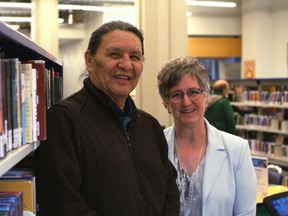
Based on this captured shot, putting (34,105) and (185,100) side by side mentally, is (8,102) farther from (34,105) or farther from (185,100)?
(185,100)

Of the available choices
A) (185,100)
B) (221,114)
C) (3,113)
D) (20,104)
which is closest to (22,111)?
(20,104)

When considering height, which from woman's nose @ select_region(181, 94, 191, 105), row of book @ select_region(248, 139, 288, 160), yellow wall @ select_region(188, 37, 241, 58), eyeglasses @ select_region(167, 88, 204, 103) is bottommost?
row of book @ select_region(248, 139, 288, 160)

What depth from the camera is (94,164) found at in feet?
4.98

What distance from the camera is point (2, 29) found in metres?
1.07

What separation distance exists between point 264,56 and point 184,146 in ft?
32.4

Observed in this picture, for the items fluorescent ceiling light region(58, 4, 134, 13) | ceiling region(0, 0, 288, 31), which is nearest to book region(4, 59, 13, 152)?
ceiling region(0, 0, 288, 31)

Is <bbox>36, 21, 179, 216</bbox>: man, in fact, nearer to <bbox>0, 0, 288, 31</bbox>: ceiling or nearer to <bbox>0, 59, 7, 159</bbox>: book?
<bbox>0, 59, 7, 159</bbox>: book

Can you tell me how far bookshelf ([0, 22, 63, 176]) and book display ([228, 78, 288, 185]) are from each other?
235 inches

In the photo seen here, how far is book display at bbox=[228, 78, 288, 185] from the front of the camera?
724 cm

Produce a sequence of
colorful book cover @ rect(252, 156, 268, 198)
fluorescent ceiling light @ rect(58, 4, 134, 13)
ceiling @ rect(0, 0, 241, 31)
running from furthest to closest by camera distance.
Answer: fluorescent ceiling light @ rect(58, 4, 134, 13) < ceiling @ rect(0, 0, 241, 31) < colorful book cover @ rect(252, 156, 268, 198)

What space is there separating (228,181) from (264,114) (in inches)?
238

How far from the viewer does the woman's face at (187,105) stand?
207 cm

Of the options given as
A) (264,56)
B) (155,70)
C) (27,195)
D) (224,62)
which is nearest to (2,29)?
(27,195)

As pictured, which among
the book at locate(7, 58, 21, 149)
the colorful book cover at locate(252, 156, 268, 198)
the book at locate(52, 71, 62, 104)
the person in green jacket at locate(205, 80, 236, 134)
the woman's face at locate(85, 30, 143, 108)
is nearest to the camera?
the book at locate(7, 58, 21, 149)
